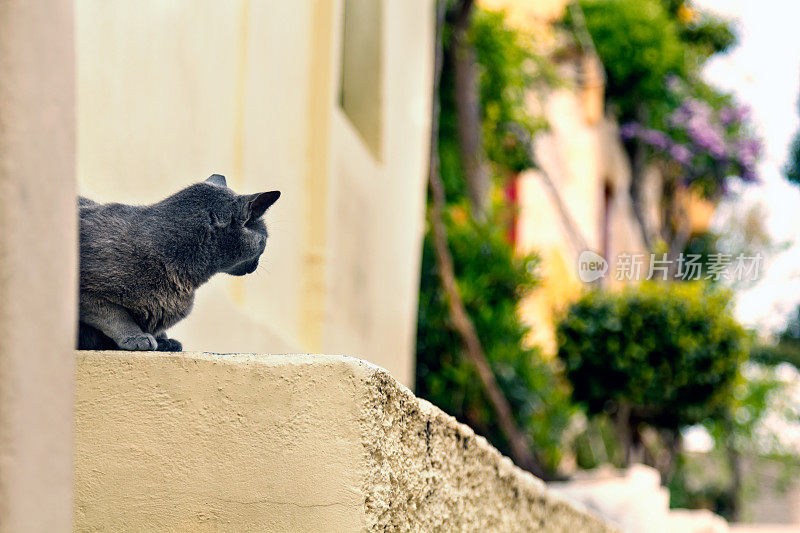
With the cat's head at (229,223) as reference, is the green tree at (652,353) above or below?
below

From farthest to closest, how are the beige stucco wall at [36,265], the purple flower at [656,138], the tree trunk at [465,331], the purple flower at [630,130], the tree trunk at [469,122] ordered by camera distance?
the purple flower at [630,130] → the purple flower at [656,138] → the tree trunk at [469,122] → the tree trunk at [465,331] → the beige stucco wall at [36,265]

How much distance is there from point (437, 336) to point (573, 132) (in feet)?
21.6

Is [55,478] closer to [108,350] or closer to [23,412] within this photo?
[23,412]

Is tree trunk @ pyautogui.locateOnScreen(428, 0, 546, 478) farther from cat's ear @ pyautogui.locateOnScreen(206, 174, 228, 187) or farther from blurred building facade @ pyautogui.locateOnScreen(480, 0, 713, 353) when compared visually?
cat's ear @ pyautogui.locateOnScreen(206, 174, 228, 187)

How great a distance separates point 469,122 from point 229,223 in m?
7.85

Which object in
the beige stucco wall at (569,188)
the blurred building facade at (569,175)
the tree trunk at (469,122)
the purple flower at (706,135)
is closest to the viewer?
the purple flower at (706,135)

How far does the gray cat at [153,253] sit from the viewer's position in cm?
170

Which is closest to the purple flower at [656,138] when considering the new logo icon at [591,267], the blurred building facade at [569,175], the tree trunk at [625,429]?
the blurred building facade at [569,175]

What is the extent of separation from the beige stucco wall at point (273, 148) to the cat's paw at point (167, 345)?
0.15 m

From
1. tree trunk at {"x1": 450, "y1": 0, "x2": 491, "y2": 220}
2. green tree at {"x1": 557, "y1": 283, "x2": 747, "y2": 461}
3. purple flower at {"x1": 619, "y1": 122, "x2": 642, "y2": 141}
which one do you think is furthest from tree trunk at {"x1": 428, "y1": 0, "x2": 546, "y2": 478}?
purple flower at {"x1": 619, "y1": 122, "x2": 642, "y2": 141}

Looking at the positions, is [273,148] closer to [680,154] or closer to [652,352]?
[652,352]

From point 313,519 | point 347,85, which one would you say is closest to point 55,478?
point 313,519

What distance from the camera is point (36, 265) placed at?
1225 mm

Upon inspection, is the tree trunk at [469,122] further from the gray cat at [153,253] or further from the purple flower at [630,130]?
the gray cat at [153,253]
